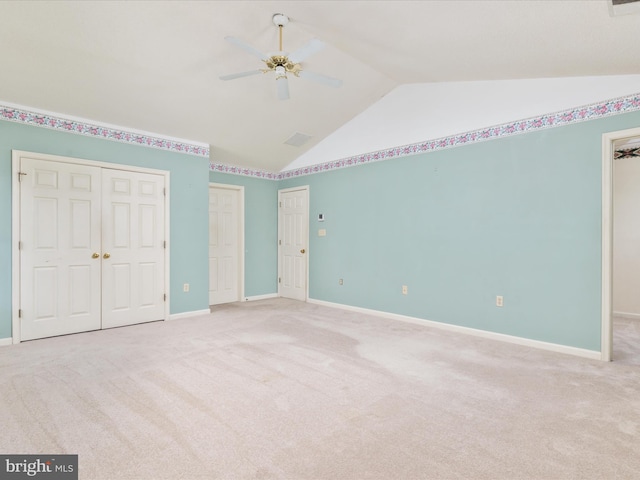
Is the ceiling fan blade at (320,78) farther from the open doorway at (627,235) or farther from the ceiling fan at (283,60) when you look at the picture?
the open doorway at (627,235)

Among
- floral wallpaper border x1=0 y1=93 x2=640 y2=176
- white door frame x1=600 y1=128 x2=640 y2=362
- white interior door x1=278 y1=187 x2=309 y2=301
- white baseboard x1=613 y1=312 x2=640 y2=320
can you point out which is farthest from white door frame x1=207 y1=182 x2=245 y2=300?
white baseboard x1=613 y1=312 x2=640 y2=320

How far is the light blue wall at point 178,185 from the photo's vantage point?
380 cm

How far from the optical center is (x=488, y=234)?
12.7ft

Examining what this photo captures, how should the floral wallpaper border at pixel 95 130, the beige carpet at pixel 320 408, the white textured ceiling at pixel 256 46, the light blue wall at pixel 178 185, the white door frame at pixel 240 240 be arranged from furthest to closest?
the white door frame at pixel 240 240, the light blue wall at pixel 178 185, the floral wallpaper border at pixel 95 130, the white textured ceiling at pixel 256 46, the beige carpet at pixel 320 408

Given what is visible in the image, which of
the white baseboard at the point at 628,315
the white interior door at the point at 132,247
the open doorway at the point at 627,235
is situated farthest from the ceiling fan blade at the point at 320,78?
the white baseboard at the point at 628,315

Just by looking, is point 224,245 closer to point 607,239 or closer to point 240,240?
point 240,240

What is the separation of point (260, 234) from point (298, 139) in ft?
6.43

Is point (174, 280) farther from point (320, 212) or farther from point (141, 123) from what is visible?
point (320, 212)

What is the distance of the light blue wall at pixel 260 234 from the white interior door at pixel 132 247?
1.66 metres

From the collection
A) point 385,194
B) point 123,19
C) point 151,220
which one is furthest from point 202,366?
point 385,194

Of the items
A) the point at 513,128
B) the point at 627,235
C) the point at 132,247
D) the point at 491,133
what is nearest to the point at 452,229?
the point at 491,133

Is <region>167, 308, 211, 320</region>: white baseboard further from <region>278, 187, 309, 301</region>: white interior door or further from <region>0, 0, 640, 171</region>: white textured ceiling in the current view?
<region>0, 0, 640, 171</region>: white textured ceiling

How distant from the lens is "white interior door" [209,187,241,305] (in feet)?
19.1

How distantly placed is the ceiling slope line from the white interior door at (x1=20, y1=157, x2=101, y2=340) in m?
2.17
